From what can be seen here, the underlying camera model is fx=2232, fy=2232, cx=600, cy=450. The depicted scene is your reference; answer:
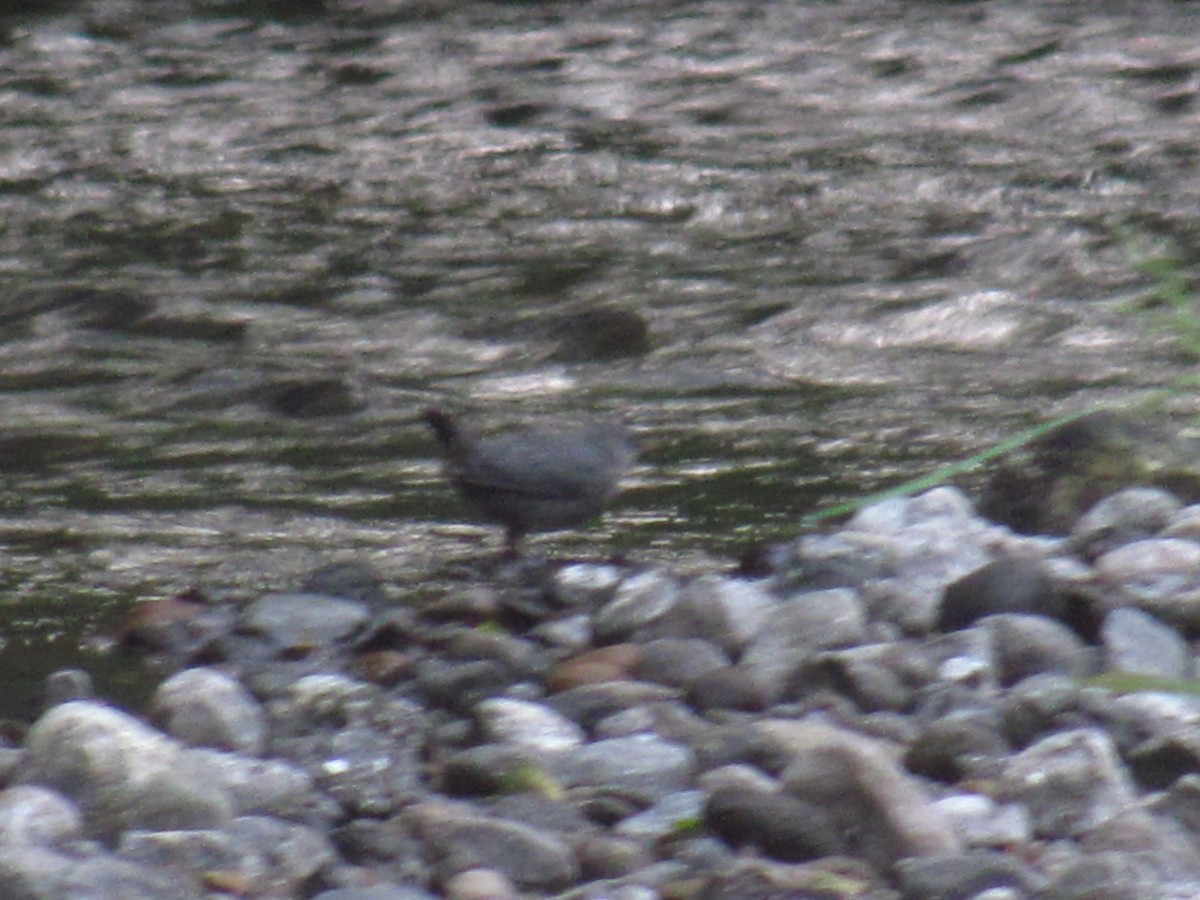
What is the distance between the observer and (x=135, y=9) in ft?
46.2

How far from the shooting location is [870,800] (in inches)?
114

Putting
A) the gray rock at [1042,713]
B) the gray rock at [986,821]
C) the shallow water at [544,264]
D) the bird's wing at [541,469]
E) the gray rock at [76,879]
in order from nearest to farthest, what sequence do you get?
the gray rock at [76,879], the gray rock at [986,821], the gray rock at [1042,713], the bird's wing at [541,469], the shallow water at [544,264]

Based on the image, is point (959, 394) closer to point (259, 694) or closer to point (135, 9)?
point (259, 694)

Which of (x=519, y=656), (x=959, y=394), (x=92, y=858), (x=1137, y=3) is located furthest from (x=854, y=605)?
(x=1137, y=3)

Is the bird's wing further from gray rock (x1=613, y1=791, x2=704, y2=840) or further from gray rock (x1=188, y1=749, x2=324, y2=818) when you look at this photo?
gray rock (x1=613, y1=791, x2=704, y2=840)

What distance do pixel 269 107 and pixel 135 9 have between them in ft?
12.0

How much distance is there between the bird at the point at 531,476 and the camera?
4773 millimetres

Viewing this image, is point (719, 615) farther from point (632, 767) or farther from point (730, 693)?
point (632, 767)

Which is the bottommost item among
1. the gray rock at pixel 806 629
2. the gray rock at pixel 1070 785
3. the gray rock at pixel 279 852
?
the gray rock at pixel 806 629

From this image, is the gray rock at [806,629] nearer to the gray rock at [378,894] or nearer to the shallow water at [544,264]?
Result: the shallow water at [544,264]

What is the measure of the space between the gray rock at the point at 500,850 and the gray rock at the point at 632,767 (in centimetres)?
27

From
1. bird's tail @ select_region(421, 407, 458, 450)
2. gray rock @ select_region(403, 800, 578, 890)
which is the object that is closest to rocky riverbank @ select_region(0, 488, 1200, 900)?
gray rock @ select_region(403, 800, 578, 890)

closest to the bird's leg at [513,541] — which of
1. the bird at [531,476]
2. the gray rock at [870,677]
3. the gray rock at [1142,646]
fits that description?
the bird at [531,476]

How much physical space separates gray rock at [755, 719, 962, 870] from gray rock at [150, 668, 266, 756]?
36.8 inches
